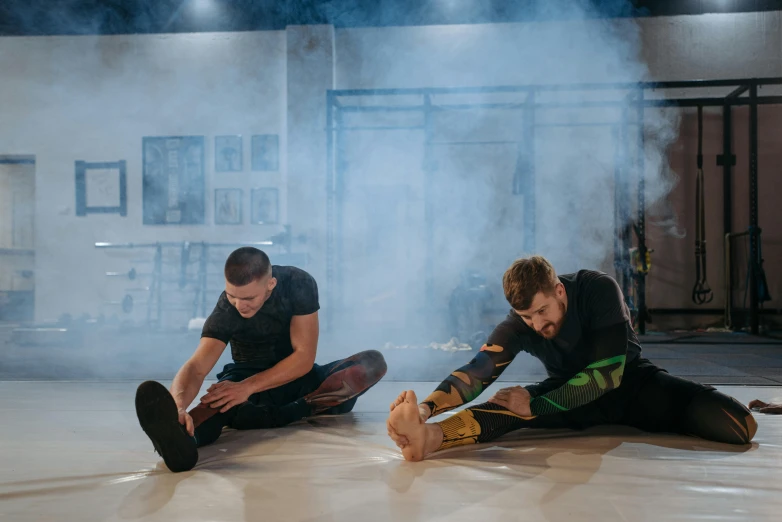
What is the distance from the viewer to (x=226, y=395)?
168 centimetres

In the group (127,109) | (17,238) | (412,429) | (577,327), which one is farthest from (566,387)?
(17,238)

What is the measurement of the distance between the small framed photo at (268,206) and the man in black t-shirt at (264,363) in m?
3.77

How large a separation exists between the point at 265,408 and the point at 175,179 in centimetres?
442

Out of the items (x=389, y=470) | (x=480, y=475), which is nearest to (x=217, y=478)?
(x=389, y=470)

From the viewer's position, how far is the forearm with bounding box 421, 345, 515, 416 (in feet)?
5.03

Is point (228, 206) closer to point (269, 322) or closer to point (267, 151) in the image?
point (267, 151)

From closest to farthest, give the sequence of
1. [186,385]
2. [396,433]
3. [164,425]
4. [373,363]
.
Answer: [164,425] → [396,433] → [186,385] → [373,363]

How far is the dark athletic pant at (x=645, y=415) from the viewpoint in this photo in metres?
1.55

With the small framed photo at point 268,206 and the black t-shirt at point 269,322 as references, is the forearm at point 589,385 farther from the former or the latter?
the small framed photo at point 268,206

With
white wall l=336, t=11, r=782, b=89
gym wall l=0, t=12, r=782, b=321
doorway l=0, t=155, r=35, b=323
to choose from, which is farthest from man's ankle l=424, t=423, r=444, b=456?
doorway l=0, t=155, r=35, b=323

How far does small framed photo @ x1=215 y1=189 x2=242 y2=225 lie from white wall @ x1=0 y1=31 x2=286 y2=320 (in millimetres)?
55

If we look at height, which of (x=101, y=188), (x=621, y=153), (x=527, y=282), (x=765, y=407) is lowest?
(x=765, y=407)

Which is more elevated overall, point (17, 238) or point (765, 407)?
point (17, 238)

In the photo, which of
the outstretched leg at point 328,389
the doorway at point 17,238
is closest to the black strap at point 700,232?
the outstretched leg at point 328,389
